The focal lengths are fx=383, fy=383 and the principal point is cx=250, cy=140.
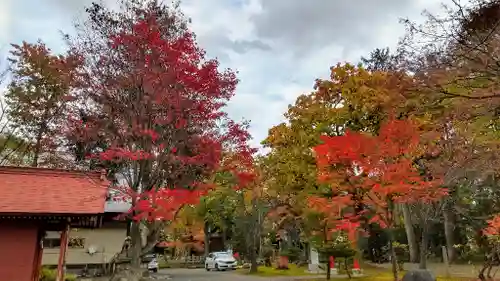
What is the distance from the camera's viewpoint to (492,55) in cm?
576

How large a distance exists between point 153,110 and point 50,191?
4410 mm

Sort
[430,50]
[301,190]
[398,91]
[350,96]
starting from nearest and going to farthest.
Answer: [430,50] → [398,91] → [350,96] → [301,190]

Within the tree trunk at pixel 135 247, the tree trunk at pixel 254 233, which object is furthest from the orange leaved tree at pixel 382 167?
the tree trunk at pixel 254 233

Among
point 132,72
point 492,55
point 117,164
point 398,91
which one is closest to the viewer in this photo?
point 492,55

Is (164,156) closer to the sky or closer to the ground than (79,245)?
closer to the sky

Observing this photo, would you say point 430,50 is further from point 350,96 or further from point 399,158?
point 350,96

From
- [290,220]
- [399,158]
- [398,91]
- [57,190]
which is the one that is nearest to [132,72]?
[57,190]

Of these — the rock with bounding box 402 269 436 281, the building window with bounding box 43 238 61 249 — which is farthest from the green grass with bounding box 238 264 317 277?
the building window with bounding box 43 238 61 249

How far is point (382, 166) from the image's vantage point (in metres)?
13.8

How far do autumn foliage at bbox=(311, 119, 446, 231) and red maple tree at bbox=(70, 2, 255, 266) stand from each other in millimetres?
4073

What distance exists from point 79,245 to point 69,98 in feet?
34.9

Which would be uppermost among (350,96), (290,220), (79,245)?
(350,96)

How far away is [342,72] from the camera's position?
63.0 feet

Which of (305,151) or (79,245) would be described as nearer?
(305,151)
